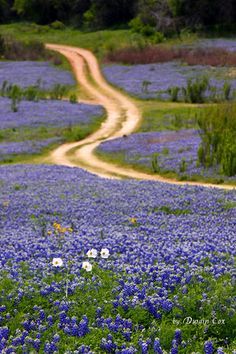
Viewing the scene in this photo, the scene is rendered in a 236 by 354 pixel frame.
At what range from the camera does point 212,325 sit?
6590 millimetres

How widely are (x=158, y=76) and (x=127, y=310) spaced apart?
46.5m

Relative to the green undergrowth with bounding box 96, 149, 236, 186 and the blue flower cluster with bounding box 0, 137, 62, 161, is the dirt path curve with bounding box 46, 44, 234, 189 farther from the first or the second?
the blue flower cluster with bounding box 0, 137, 62, 161

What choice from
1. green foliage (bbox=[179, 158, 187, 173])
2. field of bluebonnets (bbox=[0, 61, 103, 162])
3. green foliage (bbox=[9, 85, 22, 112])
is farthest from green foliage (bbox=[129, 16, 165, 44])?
green foliage (bbox=[179, 158, 187, 173])

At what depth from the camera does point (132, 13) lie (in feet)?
282

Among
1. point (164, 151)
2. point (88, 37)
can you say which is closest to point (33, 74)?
point (88, 37)

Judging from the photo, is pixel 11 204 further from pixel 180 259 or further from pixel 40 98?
pixel 40 98

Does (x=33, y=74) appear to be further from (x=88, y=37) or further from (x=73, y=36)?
(x=73, y=36)

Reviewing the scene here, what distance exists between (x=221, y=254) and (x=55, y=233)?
387 centimetres

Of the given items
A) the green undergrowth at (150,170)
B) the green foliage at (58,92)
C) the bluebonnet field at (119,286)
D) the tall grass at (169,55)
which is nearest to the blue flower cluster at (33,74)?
the green foliage at (58,92)

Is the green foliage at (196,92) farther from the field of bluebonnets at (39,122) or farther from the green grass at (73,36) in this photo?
the green grass at (73,36)

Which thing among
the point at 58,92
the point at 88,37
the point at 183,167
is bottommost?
the point at 183,167

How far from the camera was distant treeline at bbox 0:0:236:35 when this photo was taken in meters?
72.3

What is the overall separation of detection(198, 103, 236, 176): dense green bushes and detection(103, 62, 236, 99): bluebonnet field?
1818 centimetres

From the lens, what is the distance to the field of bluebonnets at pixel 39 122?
31.0 m
